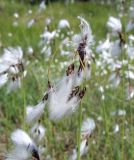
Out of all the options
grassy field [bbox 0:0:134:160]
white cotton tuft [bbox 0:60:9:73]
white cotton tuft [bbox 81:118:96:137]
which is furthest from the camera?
grassy field [bbox 0:0:134:160]

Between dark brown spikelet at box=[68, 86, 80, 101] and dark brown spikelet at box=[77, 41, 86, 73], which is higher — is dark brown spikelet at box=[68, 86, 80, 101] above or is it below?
below

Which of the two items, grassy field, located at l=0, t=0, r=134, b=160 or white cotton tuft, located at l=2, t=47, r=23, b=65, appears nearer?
white cotton tuft, located at l=2, t=47, r=23, b=65

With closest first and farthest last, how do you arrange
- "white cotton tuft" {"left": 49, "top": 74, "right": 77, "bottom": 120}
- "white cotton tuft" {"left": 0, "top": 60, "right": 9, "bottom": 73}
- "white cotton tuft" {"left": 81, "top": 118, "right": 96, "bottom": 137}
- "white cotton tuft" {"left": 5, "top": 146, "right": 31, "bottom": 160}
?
"white cotton tuft" {"left": 49, "top": 74, "right": 77, "bottom": 120}, "white cotton tuft" {"left": 5, "top": 146, "right": 31, "bottom": 160}, "white cotton tuft" {"left": 81, "top": 118, "right": 96, "bottom": 137}, "white cotton tuft" {"left": 0, "top": 60, "right": 9, "bottom": 73}

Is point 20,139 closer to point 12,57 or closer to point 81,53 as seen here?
point 81,53

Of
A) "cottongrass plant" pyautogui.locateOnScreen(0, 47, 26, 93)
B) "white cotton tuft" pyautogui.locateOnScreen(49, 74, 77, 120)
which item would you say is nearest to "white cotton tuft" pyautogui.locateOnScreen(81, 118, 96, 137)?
"cottongrass plant" pyautogui.locateOnScreen(0, 47, 26, 93)

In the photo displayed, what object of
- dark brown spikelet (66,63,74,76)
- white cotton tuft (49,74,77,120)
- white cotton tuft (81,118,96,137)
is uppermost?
dark brown spikelet (66,63,74,76)

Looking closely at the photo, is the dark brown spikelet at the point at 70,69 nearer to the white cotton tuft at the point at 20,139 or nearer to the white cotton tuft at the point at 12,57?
the white cotton tuft at the point at 20,139

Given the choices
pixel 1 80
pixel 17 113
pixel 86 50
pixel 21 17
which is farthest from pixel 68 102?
pixel 21 17

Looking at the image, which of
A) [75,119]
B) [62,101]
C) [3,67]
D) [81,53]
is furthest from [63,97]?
[75,119]

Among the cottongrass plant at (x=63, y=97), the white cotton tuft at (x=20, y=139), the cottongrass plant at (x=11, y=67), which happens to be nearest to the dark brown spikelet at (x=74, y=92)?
the cottongrass plant at (x=63, y=97)

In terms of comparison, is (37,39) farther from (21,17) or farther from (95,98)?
(95,98)

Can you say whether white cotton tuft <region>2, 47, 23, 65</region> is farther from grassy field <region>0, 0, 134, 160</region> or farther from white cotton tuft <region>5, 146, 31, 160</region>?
white cotton tuft <region>5, 146, 31, 160</region>
